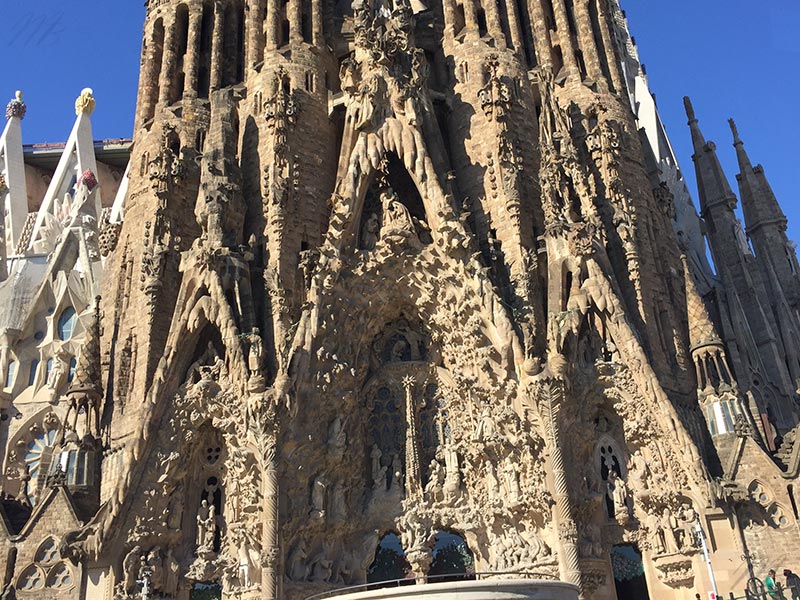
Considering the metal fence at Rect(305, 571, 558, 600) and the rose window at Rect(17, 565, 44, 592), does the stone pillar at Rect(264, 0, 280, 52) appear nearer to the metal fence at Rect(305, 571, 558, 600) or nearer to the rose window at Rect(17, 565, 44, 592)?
the rose window at Rect(17, 565, 44, 592)

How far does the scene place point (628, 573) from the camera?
17.0 metres

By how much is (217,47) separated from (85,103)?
21.8 m

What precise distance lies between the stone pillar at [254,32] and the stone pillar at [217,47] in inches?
32.6

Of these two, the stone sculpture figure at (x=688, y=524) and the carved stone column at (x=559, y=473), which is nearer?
the carved stone column at (x=559, y=473)

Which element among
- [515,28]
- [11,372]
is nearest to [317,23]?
[515,28]

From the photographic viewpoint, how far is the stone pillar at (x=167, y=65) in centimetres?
2300

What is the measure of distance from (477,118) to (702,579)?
12781 millimetres

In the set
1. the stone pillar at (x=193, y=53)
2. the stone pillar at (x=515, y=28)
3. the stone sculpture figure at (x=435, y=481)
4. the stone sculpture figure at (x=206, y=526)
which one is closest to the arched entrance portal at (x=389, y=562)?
the stone sculpture figure at (x=435, y=481)

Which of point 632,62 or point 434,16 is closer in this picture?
point 434,16

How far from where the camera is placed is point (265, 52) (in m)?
22.9

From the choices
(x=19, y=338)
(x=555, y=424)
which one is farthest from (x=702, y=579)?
(x=19, y=338)

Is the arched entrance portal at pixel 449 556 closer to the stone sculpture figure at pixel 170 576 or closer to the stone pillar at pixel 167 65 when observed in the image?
the stone sculpture figure at pixel 170 576

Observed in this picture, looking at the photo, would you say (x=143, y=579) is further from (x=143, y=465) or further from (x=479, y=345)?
(x=479, y=345)

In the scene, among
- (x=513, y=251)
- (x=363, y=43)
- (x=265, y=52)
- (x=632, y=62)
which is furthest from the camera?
(x=632, y=62)
